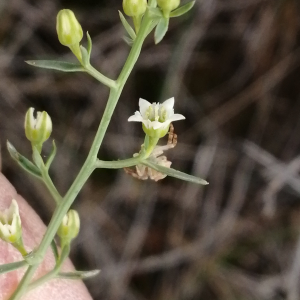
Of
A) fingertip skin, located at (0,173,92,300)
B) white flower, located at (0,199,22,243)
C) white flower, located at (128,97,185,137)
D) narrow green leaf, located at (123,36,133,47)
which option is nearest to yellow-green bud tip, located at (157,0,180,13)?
narrow green leaf, located at (123,36,133,47)

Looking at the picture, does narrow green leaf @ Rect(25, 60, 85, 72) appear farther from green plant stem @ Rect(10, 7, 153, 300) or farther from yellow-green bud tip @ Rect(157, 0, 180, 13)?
yellow-green bud tip @ Rect(157, 0, 180, 13)

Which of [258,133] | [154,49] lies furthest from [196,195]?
[154,49]

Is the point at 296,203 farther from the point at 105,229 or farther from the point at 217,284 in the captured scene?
the point at 105,229

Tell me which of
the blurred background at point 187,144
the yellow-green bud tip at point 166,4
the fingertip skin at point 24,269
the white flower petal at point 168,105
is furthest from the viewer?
the blurred background at point 187,144

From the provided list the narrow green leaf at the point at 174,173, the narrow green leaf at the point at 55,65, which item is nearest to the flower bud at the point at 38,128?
the narrow green leaf at the point at 55,65

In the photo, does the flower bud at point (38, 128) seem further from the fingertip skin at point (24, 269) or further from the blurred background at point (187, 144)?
the blurred background at point (187, 144)

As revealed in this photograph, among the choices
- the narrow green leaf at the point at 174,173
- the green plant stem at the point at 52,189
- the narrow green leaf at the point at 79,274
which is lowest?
the narrow green leaf at the point at 79,274
